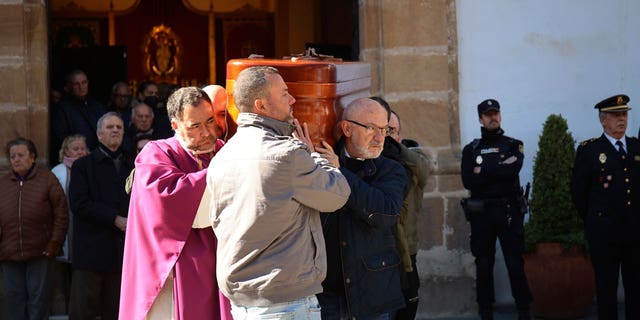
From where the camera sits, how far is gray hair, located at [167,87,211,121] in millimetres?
4793

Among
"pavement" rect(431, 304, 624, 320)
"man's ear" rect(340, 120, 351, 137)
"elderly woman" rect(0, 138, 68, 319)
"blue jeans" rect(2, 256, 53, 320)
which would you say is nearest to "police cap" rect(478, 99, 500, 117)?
"pavement" rect(431, 304, 624, 320)

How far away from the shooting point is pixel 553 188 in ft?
30.3

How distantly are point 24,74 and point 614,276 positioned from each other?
16.5 feet

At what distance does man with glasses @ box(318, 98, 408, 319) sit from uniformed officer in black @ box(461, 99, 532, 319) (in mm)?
3562

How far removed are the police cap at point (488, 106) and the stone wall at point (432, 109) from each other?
2.28 feet

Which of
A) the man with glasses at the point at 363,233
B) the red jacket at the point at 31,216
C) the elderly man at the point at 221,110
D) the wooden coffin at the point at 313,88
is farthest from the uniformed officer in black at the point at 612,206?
the elderly man at the point at 221,110

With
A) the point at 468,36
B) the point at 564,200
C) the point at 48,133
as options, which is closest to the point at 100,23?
the point at 48,133

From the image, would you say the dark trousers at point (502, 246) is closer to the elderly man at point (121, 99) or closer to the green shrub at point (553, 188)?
the green shrub at point (553, 188)

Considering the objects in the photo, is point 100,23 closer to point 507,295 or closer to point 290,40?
point 290,40

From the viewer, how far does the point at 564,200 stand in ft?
30.1

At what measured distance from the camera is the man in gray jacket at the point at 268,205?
14.1 feet

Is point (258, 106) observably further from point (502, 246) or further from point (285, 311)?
point (502, 246)

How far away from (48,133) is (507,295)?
418 cm

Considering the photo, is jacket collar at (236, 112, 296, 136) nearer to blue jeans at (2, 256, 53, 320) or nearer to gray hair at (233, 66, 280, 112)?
gray hair at (233, 66, 280, 112)
